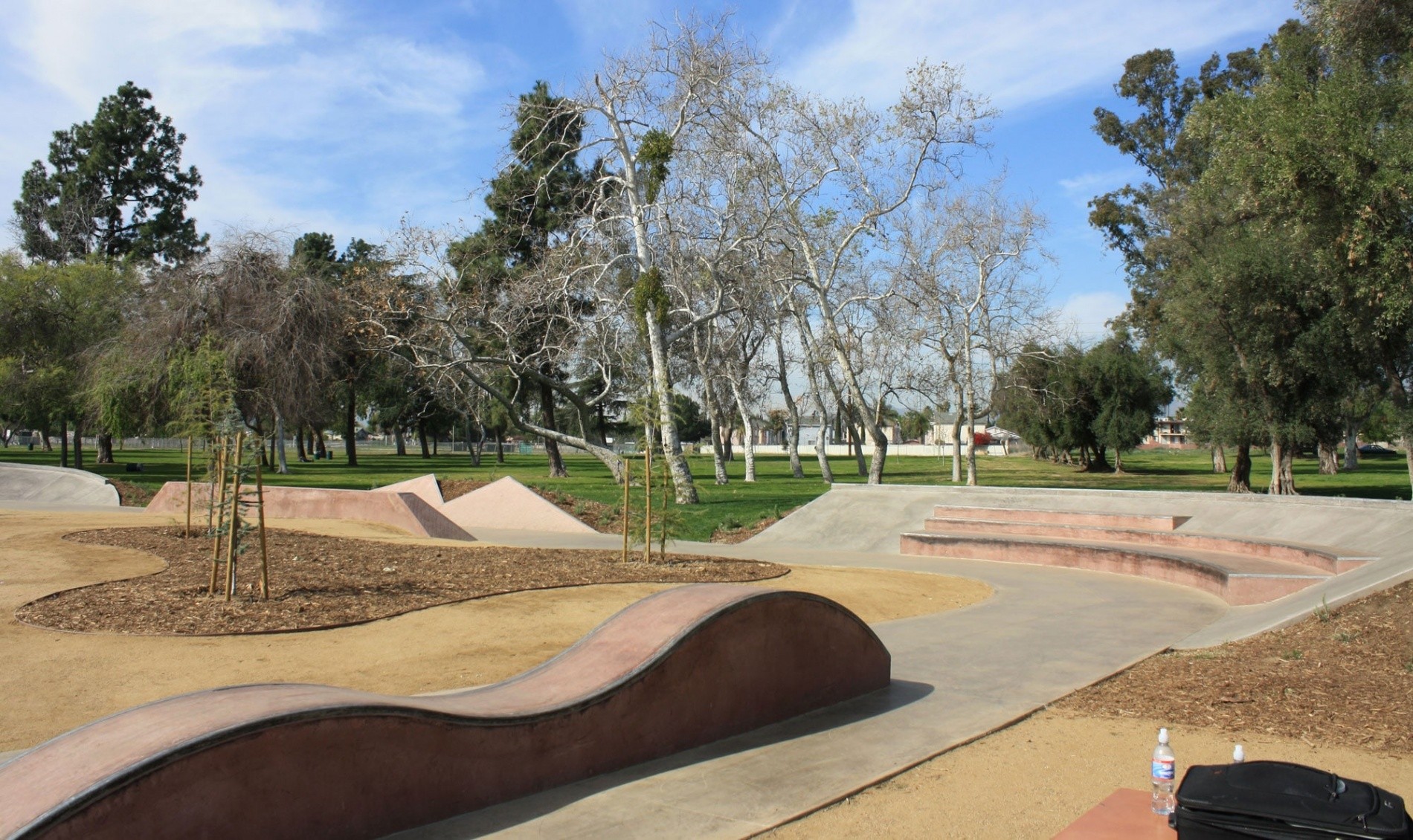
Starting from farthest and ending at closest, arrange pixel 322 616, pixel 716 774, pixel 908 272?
pixel 908 272, pixel 322 616, pixel 716 774

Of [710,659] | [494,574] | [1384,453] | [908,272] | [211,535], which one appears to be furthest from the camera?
[1384,453]

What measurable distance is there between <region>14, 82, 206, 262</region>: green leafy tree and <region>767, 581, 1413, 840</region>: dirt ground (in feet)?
199

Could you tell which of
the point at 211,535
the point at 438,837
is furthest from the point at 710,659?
the point at 211,535

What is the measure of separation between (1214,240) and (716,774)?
28.7 metres

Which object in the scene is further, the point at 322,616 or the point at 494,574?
the point at 494,574

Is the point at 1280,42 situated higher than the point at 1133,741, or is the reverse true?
the point at 1280,42

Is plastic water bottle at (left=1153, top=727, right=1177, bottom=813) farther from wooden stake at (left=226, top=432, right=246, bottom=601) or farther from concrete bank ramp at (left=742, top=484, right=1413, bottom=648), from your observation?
wooden stake at (left=226, top=432, right=246, bottom=601)

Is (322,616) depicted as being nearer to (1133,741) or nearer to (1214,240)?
(1133,741)

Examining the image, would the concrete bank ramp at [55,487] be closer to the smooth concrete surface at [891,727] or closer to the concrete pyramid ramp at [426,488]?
the concrete pyramid ramp at [426,488]

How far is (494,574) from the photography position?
13.0m

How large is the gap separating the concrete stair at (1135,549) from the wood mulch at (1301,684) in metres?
3.51

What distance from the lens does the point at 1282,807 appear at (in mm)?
3850

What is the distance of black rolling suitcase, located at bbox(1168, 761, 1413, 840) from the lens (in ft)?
12.1

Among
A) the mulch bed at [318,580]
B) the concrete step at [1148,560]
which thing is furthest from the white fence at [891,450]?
the mulch bed at [318,580]
